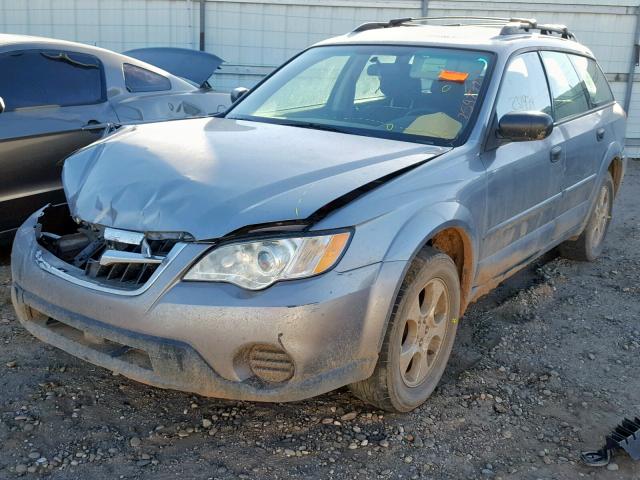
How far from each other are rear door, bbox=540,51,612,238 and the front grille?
2.68 m

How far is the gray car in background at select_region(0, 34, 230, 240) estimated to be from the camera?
4.62 m

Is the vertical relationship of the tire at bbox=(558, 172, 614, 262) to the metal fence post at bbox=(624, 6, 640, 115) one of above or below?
below

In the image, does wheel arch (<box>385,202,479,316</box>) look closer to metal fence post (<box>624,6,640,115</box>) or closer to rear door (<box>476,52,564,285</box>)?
rear door (<box>476,52,564,285</box>)

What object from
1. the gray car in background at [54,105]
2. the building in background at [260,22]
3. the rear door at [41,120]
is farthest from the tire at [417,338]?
the building in background at [260,22]

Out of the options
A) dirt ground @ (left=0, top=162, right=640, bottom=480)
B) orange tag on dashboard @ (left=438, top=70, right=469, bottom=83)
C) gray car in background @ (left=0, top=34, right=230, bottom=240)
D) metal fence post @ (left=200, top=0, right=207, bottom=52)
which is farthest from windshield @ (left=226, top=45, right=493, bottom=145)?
metal fence post @ (left=200, top=0, right=207, bottom=52)

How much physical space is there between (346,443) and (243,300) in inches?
32.7

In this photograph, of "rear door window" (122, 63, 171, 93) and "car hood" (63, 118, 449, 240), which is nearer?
"car hood" (63, 118, 449, 240)

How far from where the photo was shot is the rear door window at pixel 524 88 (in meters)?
3.89

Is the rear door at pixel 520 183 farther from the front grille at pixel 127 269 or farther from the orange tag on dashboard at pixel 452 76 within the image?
the front grille at pixel 127 269

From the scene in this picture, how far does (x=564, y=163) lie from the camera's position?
14.3ft

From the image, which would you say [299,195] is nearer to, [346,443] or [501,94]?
[346,443]

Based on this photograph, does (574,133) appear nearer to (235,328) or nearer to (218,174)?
(218,174)

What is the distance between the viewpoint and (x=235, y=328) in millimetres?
2590

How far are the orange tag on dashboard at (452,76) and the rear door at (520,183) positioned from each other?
8.3 inches
